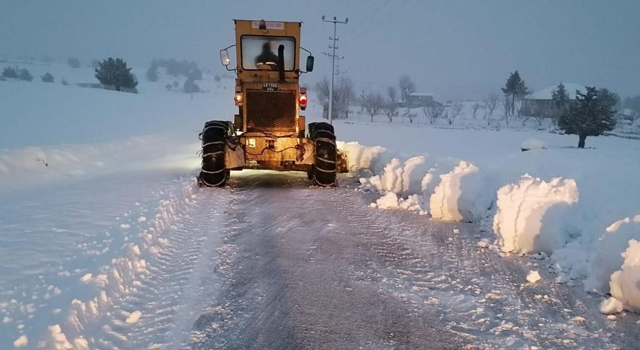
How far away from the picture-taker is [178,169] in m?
14.0

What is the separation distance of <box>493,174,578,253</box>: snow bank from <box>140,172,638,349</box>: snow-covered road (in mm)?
365

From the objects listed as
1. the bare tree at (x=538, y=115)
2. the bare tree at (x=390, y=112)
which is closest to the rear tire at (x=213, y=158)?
the bare tree at (x=390, y=112)

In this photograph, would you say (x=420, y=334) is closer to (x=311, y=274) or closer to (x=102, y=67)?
(x=311, y=274)

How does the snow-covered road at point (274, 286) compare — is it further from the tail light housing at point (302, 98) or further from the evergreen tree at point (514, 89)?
the evergreen tree at point (514, 89)

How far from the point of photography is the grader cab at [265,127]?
36.7ft

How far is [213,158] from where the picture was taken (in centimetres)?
1103

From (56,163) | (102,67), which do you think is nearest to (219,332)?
(56,163)

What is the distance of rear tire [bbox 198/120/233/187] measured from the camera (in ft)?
36.3

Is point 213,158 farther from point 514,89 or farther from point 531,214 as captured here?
point 514,89

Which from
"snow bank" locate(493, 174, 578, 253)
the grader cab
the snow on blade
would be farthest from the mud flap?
the snow on blade

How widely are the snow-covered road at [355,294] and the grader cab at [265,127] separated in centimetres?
325

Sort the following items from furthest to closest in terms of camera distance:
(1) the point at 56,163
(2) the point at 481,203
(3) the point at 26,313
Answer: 1. (1) the point at 56,163
2. (2) the point at 481,203
3. (3) the point at 26,313

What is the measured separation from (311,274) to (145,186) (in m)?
6.18

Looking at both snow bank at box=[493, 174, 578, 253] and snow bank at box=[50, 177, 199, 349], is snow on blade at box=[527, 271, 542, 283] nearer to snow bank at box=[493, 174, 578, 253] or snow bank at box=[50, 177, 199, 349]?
snow bank at box=[493, 174, 578, 253]
